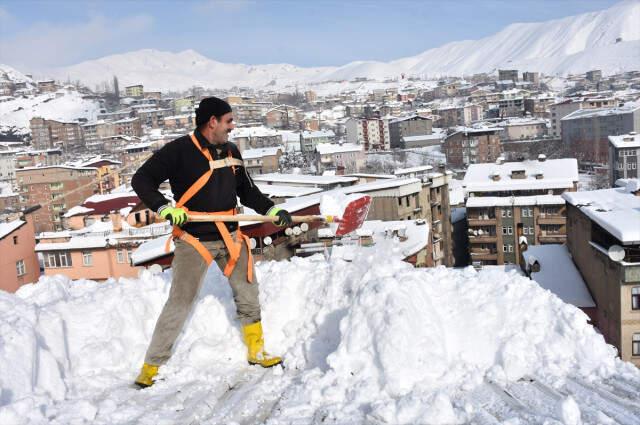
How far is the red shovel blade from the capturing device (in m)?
6.27

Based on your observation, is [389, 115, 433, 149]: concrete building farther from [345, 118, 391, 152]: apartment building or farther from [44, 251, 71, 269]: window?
[44, 251, 71, 269]: window

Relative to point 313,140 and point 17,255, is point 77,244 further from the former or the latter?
point 313,140

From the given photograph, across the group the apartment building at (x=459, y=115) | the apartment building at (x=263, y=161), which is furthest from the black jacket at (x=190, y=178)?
the apartment building at (x=459, y=115)

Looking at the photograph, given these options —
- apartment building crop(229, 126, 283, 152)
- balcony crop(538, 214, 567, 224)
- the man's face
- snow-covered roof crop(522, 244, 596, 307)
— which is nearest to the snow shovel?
the man's face

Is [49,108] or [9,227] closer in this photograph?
[9,227]

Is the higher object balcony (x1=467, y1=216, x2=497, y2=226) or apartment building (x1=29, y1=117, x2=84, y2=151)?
apartment building (x1=29, y1=117, x2=84, y2=151)

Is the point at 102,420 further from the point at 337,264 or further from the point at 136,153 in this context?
the point at 136,153

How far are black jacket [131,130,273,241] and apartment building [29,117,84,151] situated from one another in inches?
5753

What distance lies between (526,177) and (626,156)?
29161 millimetres

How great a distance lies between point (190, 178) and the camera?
16.5 feet

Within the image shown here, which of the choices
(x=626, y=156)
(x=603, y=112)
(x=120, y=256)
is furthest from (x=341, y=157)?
(x=120, y=256)

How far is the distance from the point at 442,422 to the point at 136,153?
107m

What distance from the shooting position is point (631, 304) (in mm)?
19172

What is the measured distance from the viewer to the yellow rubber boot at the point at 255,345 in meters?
5.16
